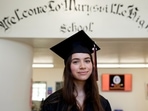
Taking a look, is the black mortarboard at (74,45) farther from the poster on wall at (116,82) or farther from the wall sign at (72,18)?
the poster on wall at (116,82)

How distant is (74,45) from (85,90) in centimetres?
27

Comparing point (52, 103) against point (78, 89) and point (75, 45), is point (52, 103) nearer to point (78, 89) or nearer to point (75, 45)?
point (78, 89)

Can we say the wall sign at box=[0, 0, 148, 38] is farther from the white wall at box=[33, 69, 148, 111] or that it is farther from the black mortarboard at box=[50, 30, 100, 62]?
the white wall at box=[33, 69, 148, 111]

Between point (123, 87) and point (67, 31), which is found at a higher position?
point (67, 31)

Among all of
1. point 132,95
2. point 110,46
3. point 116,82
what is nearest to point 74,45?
point 110,46

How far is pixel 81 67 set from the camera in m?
1.43

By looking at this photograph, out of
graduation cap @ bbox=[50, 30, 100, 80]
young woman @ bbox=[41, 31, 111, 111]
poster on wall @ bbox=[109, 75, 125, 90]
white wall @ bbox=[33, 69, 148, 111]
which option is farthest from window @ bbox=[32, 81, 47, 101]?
young woman @ bbox=[41, 31, 111, 111]

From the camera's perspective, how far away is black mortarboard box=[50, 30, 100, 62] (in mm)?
1615

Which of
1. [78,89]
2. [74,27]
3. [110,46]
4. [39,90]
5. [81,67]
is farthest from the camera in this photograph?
[39,90]

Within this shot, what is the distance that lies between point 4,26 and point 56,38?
50cm

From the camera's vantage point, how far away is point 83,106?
1.52 m

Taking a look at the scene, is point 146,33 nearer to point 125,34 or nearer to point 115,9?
point 125,34

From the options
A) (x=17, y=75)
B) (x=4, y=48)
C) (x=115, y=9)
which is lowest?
(x=17, y=75)

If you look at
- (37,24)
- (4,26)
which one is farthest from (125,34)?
(4,26)
